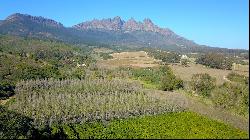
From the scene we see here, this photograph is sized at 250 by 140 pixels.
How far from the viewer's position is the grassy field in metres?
54.2

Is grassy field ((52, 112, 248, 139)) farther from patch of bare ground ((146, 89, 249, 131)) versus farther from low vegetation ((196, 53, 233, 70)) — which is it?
low vegetation ((196, 53, 233, 70))

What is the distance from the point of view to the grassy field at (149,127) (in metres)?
54.2

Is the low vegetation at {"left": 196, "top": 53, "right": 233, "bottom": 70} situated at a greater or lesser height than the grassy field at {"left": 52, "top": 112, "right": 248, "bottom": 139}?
greater

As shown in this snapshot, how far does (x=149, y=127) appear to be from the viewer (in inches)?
2371

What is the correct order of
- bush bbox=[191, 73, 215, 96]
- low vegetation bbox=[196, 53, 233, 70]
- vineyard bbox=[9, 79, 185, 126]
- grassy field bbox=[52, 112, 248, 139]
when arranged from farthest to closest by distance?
low vegetation bbox=[196, 53, 233, 70], bush bbox=[191, 73, 215, 96], vineyard bbox=[9, 79, 185, 126], grassy field bbox=[52, 112, 248, 139]

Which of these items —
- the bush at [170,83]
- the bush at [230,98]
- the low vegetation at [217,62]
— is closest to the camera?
the bush at [230,98]

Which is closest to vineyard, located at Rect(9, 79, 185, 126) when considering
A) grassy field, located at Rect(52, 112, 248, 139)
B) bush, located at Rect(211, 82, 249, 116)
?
grassy field, located at Rect(52, 112, 248, 139)

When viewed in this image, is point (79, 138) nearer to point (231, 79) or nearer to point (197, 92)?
point (197, 92)

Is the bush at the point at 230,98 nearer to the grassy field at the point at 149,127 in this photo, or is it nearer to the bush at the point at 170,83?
the grassy field at the point at 149,127

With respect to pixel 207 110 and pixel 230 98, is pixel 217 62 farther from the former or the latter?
pixel 230 98

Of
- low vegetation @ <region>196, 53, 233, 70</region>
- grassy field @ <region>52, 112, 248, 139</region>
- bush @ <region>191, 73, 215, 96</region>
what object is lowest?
grassy field @ <region>52, 112, 248, 139</region>

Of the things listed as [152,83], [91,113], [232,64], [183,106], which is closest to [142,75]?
Answer: [152,83]

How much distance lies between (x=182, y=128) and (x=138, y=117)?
12.6 metres

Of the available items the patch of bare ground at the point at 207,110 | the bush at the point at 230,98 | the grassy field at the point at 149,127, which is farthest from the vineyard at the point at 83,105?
the bush at the point at 230,98
